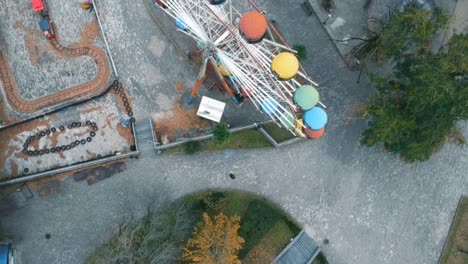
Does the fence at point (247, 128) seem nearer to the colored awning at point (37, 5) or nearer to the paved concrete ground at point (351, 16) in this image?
the paved concrete ground at point (351, 16)

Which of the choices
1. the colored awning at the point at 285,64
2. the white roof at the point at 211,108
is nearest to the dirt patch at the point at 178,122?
the white roof at the point at 211,108

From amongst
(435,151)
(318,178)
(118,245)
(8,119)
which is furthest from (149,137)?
(435,151)

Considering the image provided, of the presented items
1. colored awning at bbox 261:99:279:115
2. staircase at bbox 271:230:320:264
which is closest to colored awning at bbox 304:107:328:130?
colored awning at bbox 261:99:279:115

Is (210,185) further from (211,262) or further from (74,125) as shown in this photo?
(74,125)

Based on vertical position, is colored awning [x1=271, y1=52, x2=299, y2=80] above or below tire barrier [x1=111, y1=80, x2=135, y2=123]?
below

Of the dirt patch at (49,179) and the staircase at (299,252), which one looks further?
the staircase at (299,252)

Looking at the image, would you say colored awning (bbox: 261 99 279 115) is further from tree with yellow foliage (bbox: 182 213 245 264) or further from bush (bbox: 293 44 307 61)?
tree with yellow foliage (bbox: 182 213 245 264)
